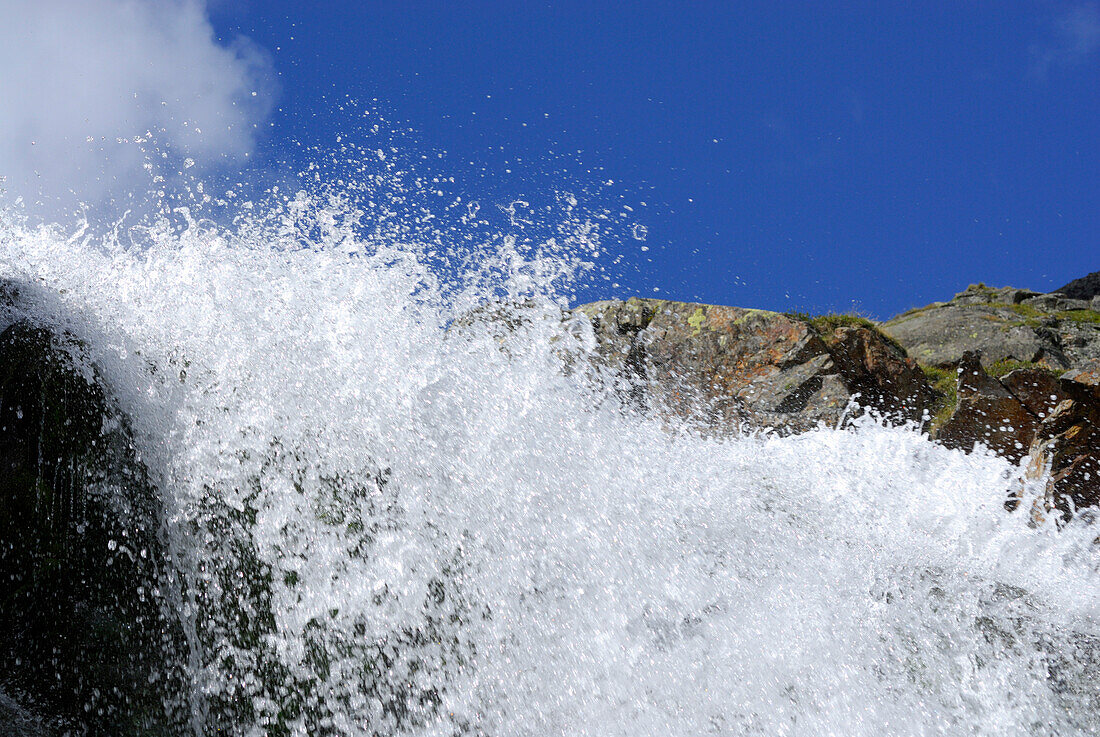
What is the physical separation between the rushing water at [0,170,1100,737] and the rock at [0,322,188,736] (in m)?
0.17

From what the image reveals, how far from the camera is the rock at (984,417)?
7520 mm

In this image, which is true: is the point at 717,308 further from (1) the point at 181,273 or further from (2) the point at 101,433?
(2) the point at 101,433

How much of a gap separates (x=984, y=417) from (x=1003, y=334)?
380 inches

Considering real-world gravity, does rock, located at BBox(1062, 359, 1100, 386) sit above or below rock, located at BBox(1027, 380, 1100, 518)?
above

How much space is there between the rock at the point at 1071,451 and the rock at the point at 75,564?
664 cm

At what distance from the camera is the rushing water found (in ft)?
12.6

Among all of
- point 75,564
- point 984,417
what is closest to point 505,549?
point 75,564

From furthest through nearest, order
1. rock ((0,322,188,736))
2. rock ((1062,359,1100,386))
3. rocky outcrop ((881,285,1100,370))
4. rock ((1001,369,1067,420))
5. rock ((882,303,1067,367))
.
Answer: rocky outcrop ((881,285,1100,370)), rock ((882,303,1067,367)), rock ((1001,369,1067,420)), rock ((1062,359,1100,386)), rock ((0,322,188,736))

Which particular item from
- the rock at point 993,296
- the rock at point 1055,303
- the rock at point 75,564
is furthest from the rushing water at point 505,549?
the rock at point 1055,303

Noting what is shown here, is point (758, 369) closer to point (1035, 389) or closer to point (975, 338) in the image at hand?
point (1035, 389)

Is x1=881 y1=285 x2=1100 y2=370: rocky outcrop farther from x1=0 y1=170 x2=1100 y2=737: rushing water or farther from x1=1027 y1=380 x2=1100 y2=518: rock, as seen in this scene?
x1=0 y1=170 x2=1100 y2=737: rushing water

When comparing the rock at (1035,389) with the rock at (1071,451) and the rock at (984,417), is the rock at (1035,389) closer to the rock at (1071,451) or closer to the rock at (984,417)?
the rock at (984,417)

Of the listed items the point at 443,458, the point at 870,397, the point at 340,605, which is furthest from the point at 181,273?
the point at 870,397

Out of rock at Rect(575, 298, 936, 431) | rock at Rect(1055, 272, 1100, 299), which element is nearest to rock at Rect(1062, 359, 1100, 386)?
rock at Rect(575, 298, 936, 431)
